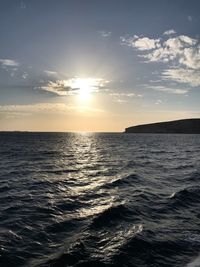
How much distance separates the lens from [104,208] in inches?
808

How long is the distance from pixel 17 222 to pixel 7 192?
768 centimetres

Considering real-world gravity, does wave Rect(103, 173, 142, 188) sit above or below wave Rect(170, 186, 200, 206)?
above

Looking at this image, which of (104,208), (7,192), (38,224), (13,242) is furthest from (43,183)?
(13,242)

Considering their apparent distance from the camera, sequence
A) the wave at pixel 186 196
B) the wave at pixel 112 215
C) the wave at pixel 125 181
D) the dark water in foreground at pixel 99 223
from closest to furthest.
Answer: the dark water in foreground at pixel 99 223, the wave at pixel 112 215, the wave at pixel 186 196, the wave at pixel 125 181

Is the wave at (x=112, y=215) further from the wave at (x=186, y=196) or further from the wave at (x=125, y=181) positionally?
the wave at (x=125, y=181)

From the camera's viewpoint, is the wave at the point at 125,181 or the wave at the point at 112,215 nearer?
the wave at the point at 112,215

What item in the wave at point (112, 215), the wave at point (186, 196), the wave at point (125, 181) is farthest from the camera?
Answer: the wave at point (125, 181)

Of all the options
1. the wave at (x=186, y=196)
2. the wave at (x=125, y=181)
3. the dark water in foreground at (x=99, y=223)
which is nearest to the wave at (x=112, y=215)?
the dark water in foreground at (x=99, y=223)

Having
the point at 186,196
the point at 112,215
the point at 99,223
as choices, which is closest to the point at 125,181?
the point at 186,196

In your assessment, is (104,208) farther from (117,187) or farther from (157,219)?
(117,187)

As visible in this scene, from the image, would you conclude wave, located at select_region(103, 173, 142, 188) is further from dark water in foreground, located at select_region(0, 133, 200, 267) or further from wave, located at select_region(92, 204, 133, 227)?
wave, located at select_region(92, 204, 133, 227)

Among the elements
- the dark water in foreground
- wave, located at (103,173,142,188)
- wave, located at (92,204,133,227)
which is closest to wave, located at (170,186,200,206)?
the dark water in foreground

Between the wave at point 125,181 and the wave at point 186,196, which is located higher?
the wave at point 125,181

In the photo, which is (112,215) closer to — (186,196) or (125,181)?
(186,196)
